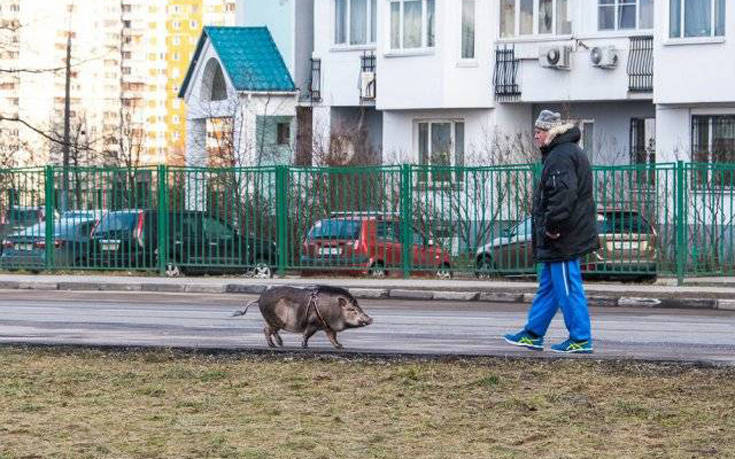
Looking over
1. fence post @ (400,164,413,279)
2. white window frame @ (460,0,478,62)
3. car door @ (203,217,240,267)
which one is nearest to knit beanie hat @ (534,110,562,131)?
fence post @ (400,164,413,279)

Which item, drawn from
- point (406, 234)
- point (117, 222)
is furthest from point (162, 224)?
point (406, 234)

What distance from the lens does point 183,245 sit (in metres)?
30.2

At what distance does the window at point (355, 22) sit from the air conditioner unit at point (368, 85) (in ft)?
4.47

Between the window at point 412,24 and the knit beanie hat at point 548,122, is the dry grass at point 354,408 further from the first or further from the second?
the window at point 412,24

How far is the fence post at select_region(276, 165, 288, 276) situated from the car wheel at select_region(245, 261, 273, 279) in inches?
7.4

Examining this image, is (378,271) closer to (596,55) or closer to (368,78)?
(596,55)

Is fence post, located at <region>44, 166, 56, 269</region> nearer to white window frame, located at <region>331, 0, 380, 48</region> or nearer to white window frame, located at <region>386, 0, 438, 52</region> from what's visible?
white window frame, located at <region>386, 0, 438, 52</region>

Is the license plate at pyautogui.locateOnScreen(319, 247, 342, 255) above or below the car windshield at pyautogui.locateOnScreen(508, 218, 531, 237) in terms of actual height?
below

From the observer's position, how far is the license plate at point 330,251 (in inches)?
1137

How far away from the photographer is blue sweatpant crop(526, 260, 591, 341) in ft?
44.9

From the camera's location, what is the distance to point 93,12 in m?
182

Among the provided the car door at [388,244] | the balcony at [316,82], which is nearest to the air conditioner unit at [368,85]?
the balcony at [316,82]

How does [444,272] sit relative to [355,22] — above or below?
below

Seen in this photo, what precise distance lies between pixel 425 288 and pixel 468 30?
20153mm
